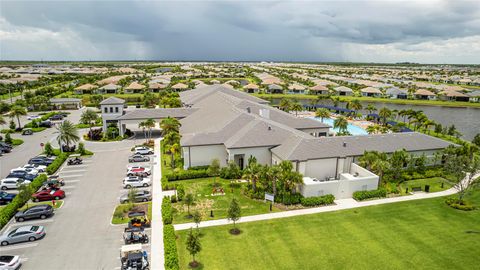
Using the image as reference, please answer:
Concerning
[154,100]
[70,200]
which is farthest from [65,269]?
[154,100]

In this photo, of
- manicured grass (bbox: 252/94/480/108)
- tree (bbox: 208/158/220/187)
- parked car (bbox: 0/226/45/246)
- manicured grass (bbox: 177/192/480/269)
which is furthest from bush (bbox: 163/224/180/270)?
manicured grass (bbox: 252/94/480/108)

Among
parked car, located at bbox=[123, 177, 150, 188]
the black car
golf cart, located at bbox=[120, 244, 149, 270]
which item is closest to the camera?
golf cart, located at bbox=[120, 244, 149, 270]

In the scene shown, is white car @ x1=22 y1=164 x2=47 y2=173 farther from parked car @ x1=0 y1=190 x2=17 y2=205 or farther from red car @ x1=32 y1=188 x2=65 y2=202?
red car @ x1=32 y1=188 x2=65 y2=202

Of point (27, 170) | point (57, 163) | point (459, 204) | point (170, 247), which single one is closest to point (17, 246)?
point (170, 247)

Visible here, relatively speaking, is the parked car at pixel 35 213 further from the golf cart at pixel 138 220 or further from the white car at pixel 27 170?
the white car at pixel 27 170

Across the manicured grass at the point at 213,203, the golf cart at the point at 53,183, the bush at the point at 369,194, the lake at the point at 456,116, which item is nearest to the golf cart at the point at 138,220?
the manicured grass at the point at 213,203

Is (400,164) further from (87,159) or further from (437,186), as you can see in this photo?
(87,159)
